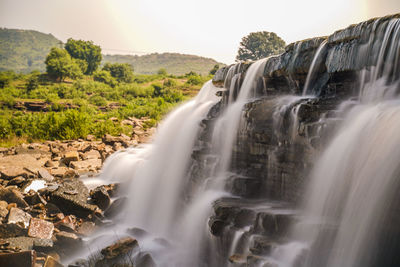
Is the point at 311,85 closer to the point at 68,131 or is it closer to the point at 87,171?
the point at 87,171

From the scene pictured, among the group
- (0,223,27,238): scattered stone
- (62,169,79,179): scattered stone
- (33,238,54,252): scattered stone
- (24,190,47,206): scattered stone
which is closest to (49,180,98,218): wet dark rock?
(24,190,47,206): scattered stone

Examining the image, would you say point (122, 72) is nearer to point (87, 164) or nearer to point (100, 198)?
point (87, 164)

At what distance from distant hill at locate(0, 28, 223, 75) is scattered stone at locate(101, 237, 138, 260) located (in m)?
117

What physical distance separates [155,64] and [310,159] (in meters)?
159

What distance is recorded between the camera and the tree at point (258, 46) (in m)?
53.6

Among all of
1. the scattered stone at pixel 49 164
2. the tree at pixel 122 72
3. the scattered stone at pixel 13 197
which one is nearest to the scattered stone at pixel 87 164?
the scattered stone at pixel 49 164

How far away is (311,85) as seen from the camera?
305 inches

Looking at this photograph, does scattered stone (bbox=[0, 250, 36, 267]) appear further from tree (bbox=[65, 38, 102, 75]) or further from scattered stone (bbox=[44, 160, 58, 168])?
tree (bbox=[65, 38, 102, 75])

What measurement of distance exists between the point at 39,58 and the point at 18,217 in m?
173

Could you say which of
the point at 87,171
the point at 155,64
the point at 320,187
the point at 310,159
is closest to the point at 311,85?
the point at 310,159

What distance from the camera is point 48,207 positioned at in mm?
8273

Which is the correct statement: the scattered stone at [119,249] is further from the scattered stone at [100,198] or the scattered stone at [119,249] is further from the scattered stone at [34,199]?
the scattered stone at [34,199]

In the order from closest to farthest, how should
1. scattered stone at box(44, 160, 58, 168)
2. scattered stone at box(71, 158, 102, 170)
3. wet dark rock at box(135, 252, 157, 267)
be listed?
wet dark rock at box(135, 252, 157, 267), scattered stone at box(44, 160, 58, 168), scattered stone at box(71, 158, 102, 170)

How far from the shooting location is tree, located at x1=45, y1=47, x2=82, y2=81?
48.0m
